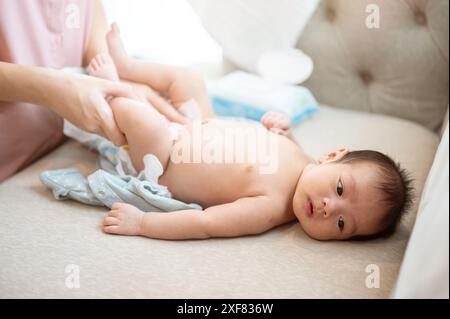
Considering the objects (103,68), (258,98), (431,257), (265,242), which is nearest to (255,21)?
(258,98)

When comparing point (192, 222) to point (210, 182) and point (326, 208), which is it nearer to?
point (210, 182)

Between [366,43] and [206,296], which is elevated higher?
[366,43]

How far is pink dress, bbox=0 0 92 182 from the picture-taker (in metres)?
1.03

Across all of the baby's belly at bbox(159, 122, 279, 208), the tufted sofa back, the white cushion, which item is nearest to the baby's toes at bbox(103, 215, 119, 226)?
the baby's belly at bbox(159, 122, 279, 208)

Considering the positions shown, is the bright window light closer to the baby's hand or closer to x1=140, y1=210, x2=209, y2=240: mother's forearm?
the baby's hand

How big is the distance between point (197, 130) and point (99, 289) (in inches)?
16.6

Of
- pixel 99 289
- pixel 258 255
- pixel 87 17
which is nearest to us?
pixel 99 289

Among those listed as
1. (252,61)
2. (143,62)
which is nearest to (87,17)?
(143,62)

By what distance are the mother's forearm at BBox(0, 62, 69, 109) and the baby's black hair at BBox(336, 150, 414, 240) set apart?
58 cm

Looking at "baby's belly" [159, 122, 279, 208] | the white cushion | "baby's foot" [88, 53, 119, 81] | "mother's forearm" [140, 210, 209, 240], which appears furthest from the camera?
"baby's foot" [88, 53, 119, 81]

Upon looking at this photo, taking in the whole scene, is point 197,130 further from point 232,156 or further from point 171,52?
point 171,52

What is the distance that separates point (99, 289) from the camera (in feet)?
2.59

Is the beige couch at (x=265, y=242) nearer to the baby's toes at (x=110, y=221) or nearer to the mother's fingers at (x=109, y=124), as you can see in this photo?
the baby's toes at (x=110, y=221)

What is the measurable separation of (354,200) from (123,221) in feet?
1.38
